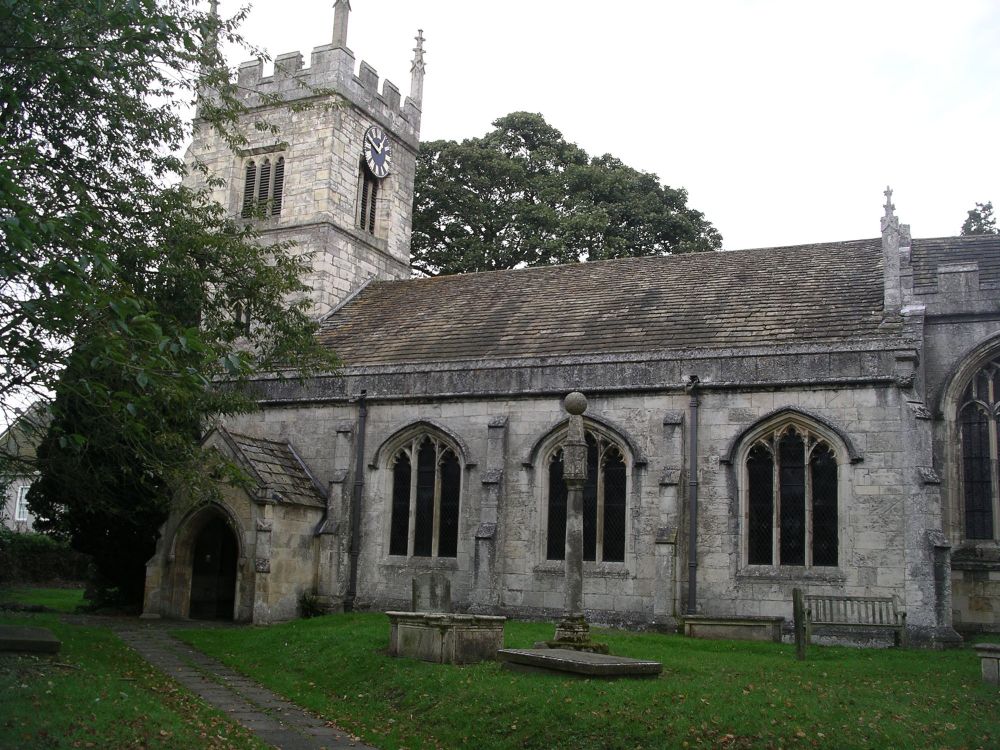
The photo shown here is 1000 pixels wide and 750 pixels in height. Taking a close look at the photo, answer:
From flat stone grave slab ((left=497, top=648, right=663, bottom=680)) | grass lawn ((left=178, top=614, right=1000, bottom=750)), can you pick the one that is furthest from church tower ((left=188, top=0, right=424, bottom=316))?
flat stone grave slab ((left=497, top=648, right=663, bottom=680))

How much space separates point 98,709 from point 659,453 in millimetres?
12703

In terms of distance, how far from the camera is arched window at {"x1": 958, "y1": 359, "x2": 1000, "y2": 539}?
66.5ft

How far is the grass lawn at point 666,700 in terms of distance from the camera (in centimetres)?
1065

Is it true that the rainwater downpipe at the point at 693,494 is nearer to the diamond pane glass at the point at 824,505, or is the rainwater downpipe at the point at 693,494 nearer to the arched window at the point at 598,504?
the arched window at the point at 598,504

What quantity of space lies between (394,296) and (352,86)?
24.4ft

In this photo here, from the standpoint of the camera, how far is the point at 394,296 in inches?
1177

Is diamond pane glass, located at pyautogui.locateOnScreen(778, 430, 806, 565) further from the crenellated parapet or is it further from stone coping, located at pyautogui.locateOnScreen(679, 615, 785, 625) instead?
the crenellated parapet

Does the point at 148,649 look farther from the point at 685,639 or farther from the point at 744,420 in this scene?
the point at 744,420

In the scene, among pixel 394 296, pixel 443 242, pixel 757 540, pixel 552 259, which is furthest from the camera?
pixel 443 242

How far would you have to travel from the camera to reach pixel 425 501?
23.0 metres

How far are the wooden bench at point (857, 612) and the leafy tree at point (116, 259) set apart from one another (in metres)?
10.6

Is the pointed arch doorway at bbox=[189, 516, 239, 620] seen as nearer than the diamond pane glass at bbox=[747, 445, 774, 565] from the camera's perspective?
No

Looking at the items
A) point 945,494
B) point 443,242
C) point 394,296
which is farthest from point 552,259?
point 945,494

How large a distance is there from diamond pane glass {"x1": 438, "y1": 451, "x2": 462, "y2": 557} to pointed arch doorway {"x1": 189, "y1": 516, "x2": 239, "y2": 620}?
5.34m
